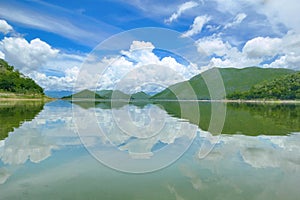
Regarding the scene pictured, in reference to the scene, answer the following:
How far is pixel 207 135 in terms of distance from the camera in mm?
20391

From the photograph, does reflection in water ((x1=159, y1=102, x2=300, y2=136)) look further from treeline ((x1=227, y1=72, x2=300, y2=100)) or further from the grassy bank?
treeline ((x1=227, y1=72, x2=300, y2=100))

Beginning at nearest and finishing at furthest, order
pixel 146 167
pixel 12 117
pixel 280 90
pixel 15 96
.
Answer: pixel 146 167
pixel 12 117
pixel 15 96
pixel 280 90

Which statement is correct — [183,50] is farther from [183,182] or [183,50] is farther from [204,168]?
[183,182]

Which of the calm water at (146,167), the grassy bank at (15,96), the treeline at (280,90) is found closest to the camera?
the calm water at (146,167)

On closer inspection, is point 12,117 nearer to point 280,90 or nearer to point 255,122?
point 255,122

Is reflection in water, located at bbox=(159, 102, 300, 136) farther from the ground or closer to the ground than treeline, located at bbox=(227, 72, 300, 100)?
closer to the ground

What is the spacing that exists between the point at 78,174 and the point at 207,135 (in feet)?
41.0

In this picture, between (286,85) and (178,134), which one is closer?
(178,134)

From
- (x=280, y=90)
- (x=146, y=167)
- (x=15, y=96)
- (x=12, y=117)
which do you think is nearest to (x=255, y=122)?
(x=146, y=167)

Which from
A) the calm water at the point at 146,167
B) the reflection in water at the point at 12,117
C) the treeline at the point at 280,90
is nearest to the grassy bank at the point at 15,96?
the reflection in water at the point at 12,117

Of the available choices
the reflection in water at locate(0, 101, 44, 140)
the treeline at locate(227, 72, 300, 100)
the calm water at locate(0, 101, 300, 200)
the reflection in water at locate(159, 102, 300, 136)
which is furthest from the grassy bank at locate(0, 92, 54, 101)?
the treeline at locate(227, 72, 300, 100)

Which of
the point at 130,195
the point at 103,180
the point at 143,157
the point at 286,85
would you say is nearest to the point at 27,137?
the point at 143,157

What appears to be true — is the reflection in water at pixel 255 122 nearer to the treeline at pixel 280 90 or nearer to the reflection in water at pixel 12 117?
the reflection in water at pixel 12 117

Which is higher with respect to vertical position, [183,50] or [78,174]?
[183,50]
